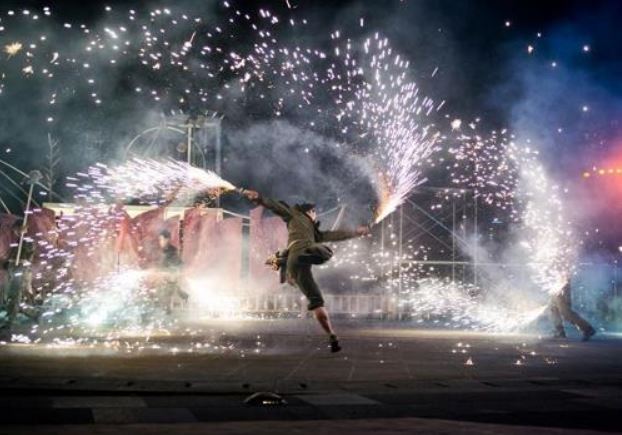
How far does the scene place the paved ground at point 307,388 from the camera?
19.3 ft

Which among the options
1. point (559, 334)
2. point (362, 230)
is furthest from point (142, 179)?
point (559, 334)

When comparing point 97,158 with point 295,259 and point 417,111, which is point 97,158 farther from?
point 295,259

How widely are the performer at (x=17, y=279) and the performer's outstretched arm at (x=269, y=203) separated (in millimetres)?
7852

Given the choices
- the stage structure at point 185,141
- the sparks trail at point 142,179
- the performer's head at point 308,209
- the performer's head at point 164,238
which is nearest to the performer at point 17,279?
the sparks trail at point 142,179

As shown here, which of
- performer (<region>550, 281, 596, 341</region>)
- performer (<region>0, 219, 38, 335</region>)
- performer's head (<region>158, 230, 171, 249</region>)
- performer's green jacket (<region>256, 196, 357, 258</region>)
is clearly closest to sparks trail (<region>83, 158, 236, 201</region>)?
performer's head (<region>158, 230, 171, 249</region>)

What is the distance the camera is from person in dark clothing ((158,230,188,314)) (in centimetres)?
Answer: 1939

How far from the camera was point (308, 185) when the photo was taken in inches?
989

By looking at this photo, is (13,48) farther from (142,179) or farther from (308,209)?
(308,209)

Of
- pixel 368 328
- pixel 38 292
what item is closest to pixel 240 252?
pixel 368 328

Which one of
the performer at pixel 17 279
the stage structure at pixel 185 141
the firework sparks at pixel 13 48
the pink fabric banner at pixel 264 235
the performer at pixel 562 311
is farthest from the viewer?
the stage structure at pixel 185 141

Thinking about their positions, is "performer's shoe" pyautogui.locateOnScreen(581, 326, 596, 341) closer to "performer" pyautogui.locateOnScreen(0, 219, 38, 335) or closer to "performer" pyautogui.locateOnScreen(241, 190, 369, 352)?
"performer" pyautogui.locateOnScreen(241, 190, 369, 352)

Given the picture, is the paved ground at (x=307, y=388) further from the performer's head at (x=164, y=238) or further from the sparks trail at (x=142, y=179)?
the performer's head at (x=164, y=238)

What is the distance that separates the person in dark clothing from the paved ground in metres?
6.28

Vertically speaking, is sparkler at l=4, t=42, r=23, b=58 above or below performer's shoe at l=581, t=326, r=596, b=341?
above
